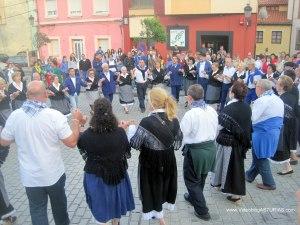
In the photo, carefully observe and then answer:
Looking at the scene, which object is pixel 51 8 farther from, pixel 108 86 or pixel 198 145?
pixel 198 145

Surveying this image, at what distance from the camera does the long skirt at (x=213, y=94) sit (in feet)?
36.5

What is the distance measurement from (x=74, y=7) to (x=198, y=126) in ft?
75.2

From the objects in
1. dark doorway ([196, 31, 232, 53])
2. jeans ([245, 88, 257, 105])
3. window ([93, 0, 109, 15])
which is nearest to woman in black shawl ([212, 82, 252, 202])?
jeans ([245, 88, 257, 105])

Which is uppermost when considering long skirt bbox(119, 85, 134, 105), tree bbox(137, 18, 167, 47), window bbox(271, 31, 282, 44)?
tree bbox(137, 18, 167, 47)

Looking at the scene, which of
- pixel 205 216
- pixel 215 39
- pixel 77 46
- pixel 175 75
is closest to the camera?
pixel 205 216

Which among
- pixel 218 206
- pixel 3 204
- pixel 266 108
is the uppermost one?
pixel 266 108

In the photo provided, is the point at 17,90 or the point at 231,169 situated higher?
the point at 17,90

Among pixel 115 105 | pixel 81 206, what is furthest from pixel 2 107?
pixel 115 105

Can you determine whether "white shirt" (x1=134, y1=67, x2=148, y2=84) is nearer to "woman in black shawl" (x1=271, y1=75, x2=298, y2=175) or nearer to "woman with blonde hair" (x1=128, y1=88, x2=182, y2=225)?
"woman in black shawl" (x1=271, y1=75, x2=298, y2=175)

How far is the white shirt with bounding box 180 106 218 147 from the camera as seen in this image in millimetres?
4656

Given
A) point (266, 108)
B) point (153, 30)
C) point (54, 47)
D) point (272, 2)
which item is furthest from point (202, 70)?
point (272, 2)

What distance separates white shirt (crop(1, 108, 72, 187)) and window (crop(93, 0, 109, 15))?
21419 millimetres

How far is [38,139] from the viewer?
13.0ft

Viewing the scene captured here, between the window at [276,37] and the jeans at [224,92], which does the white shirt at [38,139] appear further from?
the window at [276,37]
